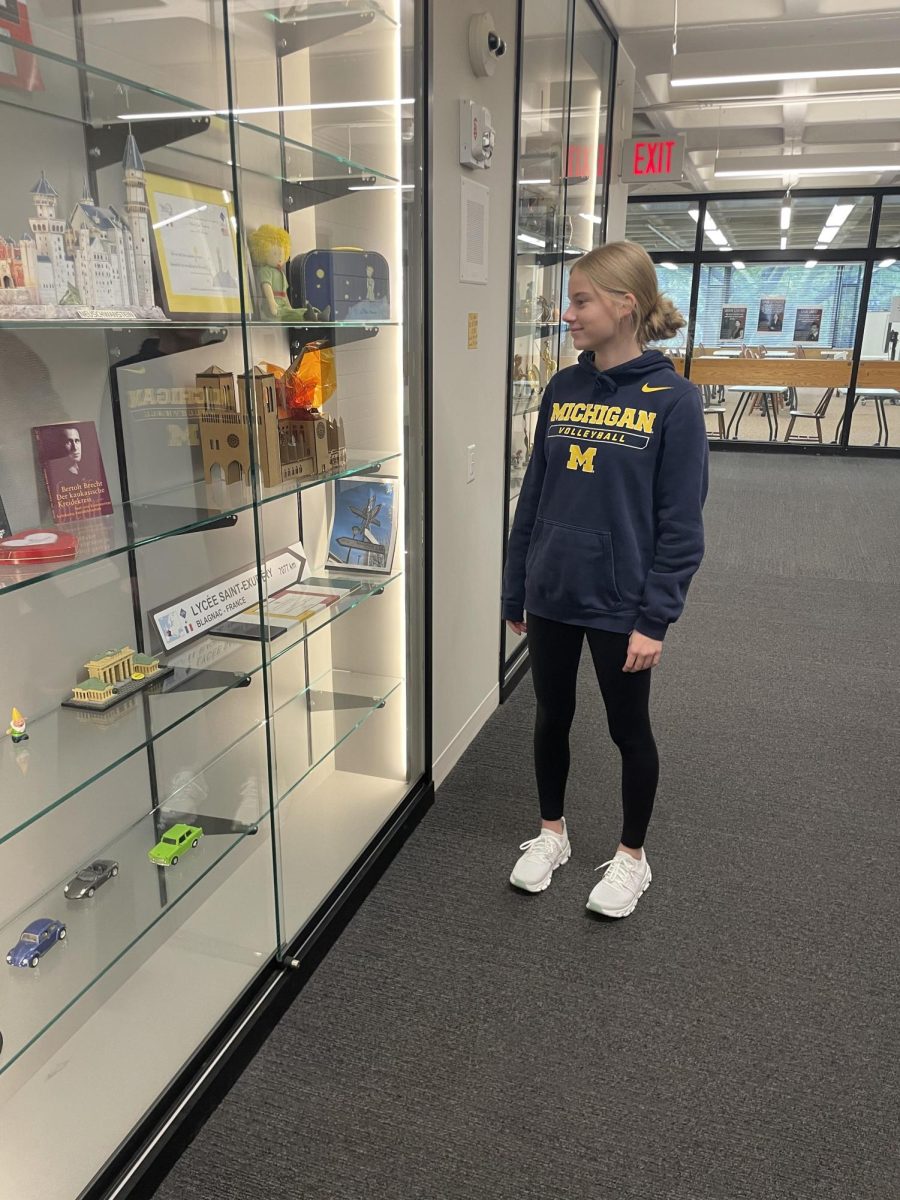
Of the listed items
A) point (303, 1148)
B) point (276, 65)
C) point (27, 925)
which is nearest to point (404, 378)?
point (276, 65)

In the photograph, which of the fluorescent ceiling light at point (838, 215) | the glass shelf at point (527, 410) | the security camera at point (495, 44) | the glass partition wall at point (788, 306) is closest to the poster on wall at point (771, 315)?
the glass partition wall at point (788, 306)

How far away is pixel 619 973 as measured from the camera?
6.83 feet

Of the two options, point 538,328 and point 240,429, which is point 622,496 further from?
point 538,328

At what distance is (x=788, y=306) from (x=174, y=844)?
10633 millimetres

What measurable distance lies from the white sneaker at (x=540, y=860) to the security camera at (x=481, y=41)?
7.22 feet

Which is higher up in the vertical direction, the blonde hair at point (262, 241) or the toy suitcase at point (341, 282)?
the blonde hair at point (262, 241)

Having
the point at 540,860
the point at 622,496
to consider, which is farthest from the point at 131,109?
the point at 540,860

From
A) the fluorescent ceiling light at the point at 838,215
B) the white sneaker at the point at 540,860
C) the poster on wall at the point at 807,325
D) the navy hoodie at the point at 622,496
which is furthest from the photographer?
the poster on wall at the point at 807,325

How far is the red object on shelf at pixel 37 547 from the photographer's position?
135cm

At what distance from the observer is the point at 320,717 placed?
8.06 ft

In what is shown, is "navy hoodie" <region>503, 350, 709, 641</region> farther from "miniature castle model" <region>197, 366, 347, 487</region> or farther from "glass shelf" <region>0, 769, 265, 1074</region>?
"glass shelf" <region>0, 769, 265, 1074</region>

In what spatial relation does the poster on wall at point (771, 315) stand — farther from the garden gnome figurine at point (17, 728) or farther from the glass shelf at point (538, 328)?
the garden gnome figurine at point (17, 728)

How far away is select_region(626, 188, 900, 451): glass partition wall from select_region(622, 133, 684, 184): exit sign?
593 cm

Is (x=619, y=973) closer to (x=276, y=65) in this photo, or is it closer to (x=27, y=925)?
(x=27, y=925)
